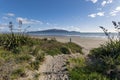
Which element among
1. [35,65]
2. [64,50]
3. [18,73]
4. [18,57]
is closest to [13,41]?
[18,57]

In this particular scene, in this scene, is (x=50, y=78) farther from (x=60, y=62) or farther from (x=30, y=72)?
(x=60, y=62)

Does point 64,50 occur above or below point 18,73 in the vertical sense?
above

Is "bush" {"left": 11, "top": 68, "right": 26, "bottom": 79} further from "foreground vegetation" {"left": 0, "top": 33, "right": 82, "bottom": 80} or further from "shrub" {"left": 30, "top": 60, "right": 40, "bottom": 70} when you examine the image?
"shrub" {"left": 30, "top": 60, "right": 40, "bottom": 70}

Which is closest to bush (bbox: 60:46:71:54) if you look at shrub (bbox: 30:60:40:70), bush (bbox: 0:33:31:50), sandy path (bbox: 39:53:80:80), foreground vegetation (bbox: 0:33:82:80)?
foreground vegetation (bbox: 0:33:82:80)

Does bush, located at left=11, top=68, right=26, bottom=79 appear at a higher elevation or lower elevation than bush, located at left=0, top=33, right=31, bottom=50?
lower

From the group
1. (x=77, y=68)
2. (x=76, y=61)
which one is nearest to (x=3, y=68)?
(x=77, y=68)

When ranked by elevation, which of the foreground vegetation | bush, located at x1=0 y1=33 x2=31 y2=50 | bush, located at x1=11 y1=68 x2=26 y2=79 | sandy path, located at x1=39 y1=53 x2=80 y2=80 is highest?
bush, located at x1=0 y1=33 x2=31 y2=50

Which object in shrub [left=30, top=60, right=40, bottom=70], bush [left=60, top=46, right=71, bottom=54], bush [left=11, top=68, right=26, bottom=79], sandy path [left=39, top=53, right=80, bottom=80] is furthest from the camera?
bush [left=60, top=46, right=71, bottom=54]

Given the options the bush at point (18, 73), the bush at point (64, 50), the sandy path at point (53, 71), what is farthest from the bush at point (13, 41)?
the bush at point (18, 73)

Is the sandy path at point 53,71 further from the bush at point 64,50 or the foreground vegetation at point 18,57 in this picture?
the bush at point 64,50

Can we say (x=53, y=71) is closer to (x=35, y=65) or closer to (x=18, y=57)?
(x=35, y=65)

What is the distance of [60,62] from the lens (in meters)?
10.3

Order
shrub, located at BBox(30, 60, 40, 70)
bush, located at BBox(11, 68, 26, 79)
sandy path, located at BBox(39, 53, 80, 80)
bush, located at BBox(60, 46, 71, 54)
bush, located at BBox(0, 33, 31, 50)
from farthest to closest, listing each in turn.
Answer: bush, located at BBox(60, 46, 71, 54) → bush, located at BBox(0, 33, 31, 50) → shrub, located at BBox(30, 60, 40, 70) → sandy path, located at BBox(39, 53, 80, 80) → bush, located at BBox(11, 68, 26, 79)

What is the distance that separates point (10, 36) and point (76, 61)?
6.14 metres
